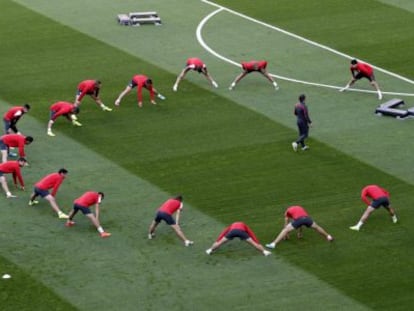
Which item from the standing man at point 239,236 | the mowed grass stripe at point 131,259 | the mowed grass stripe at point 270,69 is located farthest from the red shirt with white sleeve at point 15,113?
the standing man at point 239,236

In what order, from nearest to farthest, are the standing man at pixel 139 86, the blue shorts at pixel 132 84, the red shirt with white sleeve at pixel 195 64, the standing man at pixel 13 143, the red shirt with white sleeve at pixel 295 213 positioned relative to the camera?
1. the red shirt with white sleeve at pixel 295 213
2. the standing man at pixel 13 143
3. the standing man at pixel 139 86
4. the blue shorts at pixel 132 84
5. the red shirt with white sleeve at pixel 195 64

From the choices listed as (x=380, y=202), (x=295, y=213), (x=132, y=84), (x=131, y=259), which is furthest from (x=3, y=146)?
(x=380, y=202)

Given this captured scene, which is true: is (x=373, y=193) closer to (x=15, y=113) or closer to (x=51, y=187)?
(x=51, y=187)

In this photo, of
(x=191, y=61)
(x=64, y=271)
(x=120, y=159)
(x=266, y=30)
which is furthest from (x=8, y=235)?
(x=266, y=30)

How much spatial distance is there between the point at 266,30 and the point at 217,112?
42.1ft

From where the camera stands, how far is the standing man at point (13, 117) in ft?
168

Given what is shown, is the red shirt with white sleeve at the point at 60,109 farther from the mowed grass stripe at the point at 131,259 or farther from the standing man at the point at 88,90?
the mowed grass stripe at the point at 131,259

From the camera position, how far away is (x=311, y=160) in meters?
50.6

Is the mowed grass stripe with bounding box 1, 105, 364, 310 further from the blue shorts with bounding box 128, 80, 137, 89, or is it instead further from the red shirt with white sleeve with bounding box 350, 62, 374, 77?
the red shirt with white sleeve with bounding box 350, 62, 374, 77

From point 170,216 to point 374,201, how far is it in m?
7.03

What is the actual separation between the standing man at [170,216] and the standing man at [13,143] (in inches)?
285

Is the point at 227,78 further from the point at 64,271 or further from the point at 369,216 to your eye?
the point at 64,271

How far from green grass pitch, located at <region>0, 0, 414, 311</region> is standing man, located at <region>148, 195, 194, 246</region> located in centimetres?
31

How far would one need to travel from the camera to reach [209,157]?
50906 mm
